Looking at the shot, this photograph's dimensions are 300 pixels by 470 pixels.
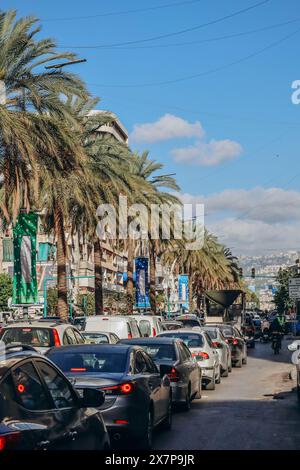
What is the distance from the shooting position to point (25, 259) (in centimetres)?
3331

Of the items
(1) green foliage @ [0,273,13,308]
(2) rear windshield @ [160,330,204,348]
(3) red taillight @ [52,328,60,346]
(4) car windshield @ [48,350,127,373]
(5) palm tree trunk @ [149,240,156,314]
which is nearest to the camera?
(4) car windshield @ [48,350,127,373]

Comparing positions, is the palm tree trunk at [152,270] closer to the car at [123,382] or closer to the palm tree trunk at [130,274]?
the palm tree trunk at [130,274]

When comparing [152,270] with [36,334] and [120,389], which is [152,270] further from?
[120,389]

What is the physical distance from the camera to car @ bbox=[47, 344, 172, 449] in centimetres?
1022

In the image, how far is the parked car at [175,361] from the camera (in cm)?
1502

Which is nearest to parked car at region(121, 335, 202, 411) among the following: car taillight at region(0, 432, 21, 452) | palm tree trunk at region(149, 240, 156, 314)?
car taillight at region(0, 432, 21, 452)

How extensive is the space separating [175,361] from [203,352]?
201 inches

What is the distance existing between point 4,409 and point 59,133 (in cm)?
1952

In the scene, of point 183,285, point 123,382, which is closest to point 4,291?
point 183,285

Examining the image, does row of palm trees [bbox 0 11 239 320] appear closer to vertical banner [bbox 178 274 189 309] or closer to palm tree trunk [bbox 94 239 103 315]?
palm tree trunk [bbox 94 239 103 315]

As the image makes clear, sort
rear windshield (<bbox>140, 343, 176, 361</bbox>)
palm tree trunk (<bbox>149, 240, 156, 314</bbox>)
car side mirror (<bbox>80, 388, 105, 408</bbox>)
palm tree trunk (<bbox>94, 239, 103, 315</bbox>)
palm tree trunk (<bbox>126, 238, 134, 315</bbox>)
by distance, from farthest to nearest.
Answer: palm tree trunk (<bbox>149, 240, 156, 314</bbox>) < palm tree trunk (<bbox>126, 238, 134, 315</bbox>) < palm tree trunk (<bbox>94, 239, 103, 315</bbox>) < rear windshield (<bbox>140, 343, 176, 361</bbox>) < car side mirror (<bbox>80, 388, 105, 408</bbox>)

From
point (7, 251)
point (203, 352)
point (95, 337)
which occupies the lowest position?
point (203, 352)

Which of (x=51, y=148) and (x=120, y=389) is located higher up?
(x=51, y=148)

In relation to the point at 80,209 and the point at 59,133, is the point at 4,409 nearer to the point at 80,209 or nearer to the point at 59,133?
the point at 59,133
